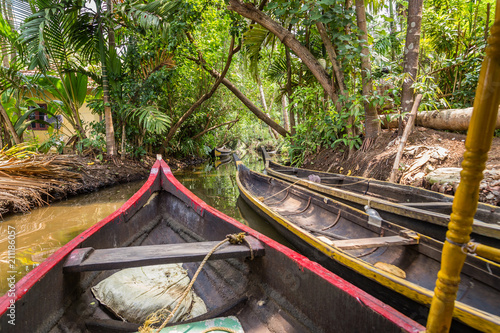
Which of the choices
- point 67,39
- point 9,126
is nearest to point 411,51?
point 67,39

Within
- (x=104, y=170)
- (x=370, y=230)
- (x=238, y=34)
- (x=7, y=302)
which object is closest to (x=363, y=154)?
(x=370, y=230)

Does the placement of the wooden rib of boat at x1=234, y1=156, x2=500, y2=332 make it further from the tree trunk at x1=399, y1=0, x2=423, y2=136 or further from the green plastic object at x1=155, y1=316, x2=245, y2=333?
the tree trunk at x1=399, y1=0, x2=423, y2=136

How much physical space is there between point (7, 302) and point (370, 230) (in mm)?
2811

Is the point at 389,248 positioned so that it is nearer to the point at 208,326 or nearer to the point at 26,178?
the point at 208,326

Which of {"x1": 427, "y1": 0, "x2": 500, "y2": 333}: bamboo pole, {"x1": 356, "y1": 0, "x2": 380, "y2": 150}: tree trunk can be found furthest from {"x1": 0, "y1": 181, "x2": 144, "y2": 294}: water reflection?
{"x1": 356, "y1": 0, "x2": 380, "y2": 150}: tree trunk

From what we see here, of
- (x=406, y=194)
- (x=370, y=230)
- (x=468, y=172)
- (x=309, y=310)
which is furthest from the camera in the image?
(x=406, y=194)

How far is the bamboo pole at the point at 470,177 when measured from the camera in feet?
2.46

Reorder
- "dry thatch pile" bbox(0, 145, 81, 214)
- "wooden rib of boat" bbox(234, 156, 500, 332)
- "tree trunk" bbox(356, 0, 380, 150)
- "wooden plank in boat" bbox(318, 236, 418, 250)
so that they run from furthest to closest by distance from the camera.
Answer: "tree trunk" bbox(356, 0, 380, 150)
"dry thatch pile" bbox(0, 145, 81, 214)
"wooden plank in boat" bbox(318, 236, 418, 250)
"wooden rib of boat" bbox(234, 156, 500, 332)

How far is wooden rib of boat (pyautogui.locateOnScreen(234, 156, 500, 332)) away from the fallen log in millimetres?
3072

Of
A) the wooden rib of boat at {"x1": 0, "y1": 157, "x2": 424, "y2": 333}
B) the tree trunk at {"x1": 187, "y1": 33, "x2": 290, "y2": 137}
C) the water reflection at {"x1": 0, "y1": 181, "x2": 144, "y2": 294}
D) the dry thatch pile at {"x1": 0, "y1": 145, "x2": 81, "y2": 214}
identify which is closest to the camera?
the wooden rib of boat at {"x1": 0, "y1": 157, "x2": 424, "y2": 333}

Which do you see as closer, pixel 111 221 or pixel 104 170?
pixel 111 221

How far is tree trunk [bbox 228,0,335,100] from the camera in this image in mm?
6609

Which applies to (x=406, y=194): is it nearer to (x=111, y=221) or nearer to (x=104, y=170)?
(x=111, y=221)

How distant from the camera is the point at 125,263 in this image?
5.71ft
